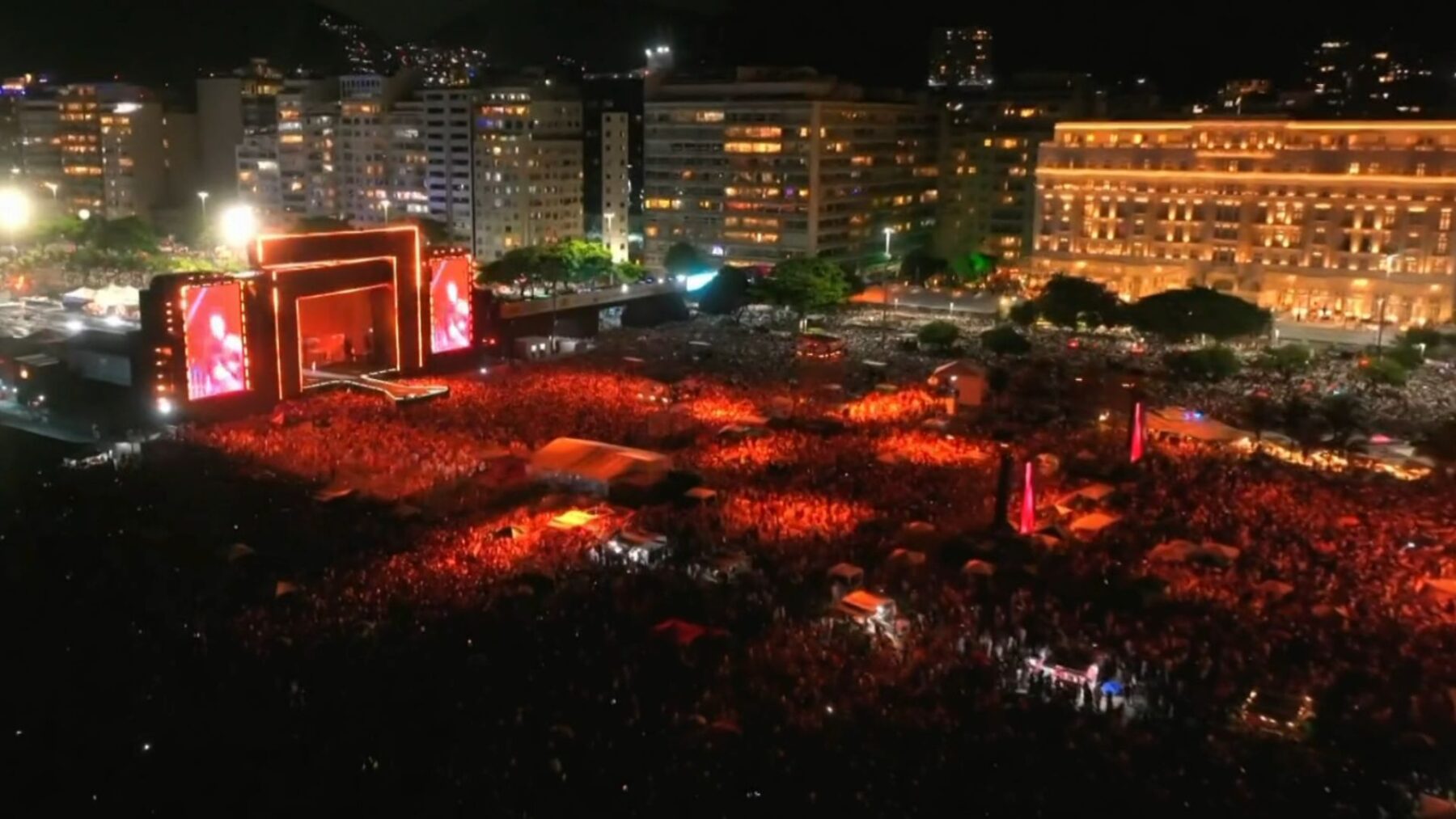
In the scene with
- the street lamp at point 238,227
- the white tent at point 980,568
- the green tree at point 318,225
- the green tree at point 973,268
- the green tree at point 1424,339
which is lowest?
the white tent at point 980,568

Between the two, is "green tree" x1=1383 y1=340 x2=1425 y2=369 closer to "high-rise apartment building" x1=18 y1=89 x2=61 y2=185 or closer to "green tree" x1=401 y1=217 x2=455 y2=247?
"green tree" x1=401 y1=217 x2=455 y2=247

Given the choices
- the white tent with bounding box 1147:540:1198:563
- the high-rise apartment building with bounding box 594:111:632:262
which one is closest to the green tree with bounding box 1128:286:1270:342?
the white tent with bounding box 1147:540:1198:563

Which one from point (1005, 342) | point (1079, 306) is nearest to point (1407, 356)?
point (1005, 342)

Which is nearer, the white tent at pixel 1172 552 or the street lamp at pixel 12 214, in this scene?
the white tent at pixel 1172 552

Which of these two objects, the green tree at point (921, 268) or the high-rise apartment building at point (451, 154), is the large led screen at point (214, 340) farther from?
the high-rise apartment building at point (451, 154)

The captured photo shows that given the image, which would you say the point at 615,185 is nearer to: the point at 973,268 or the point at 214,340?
the point at 973,268

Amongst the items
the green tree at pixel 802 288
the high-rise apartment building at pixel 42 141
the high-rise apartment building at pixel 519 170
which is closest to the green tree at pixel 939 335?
the green tree at pixel 802 288
